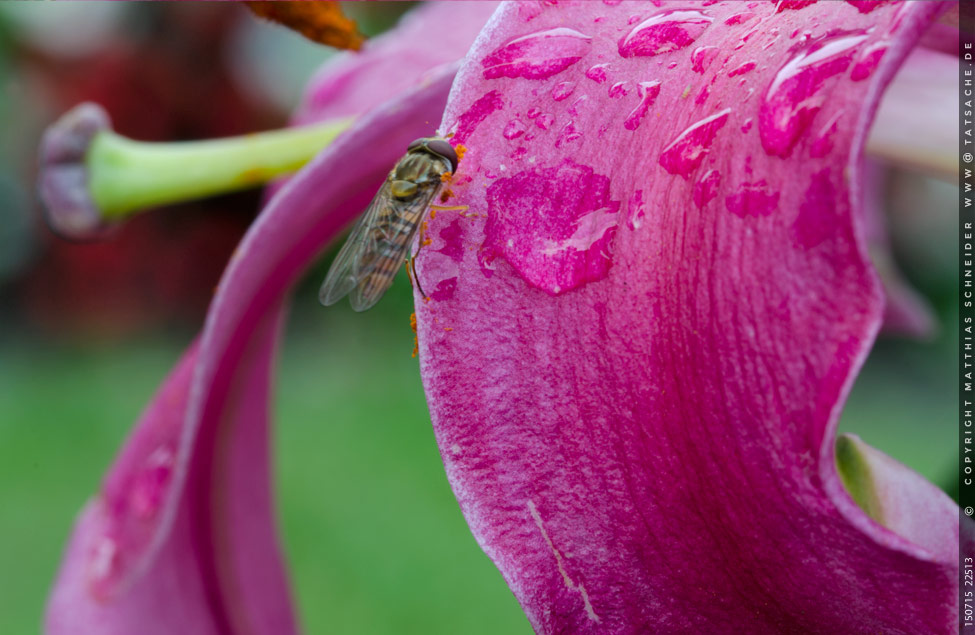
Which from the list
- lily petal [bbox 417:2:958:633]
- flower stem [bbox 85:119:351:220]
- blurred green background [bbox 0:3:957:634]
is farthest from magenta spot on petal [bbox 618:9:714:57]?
blurred green background [bbox 0:3:957:634]

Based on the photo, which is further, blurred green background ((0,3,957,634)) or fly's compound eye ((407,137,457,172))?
blurred green background ((0,3,957,634))

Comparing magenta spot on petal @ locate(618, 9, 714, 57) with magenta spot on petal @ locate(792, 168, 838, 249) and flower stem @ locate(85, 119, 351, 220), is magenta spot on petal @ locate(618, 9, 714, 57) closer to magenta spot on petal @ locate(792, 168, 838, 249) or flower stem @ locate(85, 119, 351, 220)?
magenta spot on petal @ locate(792, 168, 838, 249)

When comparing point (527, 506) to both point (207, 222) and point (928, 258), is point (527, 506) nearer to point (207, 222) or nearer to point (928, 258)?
point (207, 222)

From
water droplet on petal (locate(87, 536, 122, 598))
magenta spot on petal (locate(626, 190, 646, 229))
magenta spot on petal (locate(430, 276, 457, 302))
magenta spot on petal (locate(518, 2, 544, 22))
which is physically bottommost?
water droplet on petal (locate(87, 536, 122, 598))

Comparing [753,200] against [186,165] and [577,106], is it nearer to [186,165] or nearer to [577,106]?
[577,106]

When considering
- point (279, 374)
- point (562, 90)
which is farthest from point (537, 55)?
point (279, 374)

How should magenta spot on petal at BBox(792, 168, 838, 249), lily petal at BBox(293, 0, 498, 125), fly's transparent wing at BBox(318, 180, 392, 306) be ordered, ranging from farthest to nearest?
lily petal at BBox(293, 0, 498, 125) < fly's transparent wing at BBox(318, 180, 392, 306) < magenta spot on petal at BBox(792, 168, 838, 249)

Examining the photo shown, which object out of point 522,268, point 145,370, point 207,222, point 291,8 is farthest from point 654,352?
point 207,222
